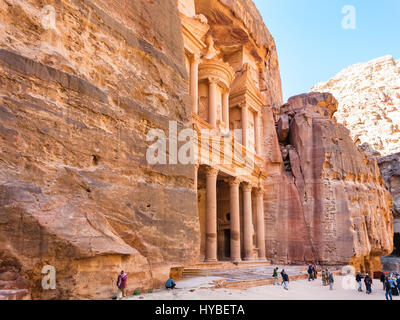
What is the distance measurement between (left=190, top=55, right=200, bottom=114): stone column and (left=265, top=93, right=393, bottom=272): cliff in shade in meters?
9.59

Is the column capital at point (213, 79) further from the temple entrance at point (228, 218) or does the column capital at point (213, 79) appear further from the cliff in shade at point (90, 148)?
the cliff in shade at point (90, 148)

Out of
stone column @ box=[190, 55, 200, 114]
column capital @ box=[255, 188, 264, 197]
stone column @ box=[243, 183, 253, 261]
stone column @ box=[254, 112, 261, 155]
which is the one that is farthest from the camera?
stone column @ box=[254, 112, 261, 155]

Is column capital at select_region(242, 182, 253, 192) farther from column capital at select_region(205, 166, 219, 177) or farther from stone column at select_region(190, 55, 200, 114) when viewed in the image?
stone column at select_region(190, 55, 200, 114)

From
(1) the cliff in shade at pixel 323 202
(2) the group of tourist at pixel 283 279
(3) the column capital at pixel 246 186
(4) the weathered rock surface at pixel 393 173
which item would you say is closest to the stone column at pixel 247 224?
(3) the column capital at pixel 246 186

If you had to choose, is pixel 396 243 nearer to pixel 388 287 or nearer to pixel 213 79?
pixel 213 79

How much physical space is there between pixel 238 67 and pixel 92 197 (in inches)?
1002

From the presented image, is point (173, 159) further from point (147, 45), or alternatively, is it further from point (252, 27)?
point (252, 27)

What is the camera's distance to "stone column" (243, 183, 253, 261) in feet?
73.8

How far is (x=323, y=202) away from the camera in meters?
24.3

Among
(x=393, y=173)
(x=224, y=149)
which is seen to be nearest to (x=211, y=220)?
(x=224, y=149)

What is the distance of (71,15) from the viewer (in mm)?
8781

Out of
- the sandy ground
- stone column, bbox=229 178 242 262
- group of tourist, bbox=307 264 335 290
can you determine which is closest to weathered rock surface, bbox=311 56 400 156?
stone column, bbox=229 178 242 262

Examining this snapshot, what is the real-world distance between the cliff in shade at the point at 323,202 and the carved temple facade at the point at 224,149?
1848 mm
